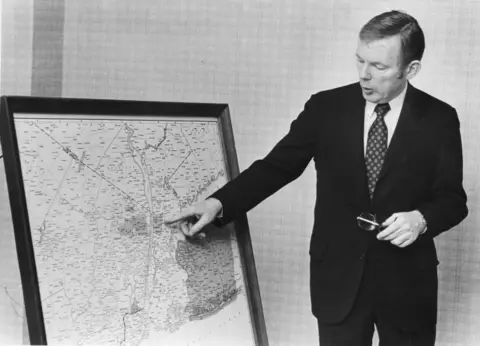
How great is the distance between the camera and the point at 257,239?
2395 mm

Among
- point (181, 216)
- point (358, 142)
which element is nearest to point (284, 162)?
point (358, 142)

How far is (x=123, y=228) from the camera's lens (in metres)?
1.45

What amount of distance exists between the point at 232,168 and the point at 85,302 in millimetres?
431

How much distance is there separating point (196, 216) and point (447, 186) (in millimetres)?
512

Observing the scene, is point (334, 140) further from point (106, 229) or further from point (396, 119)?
point (106, 229)

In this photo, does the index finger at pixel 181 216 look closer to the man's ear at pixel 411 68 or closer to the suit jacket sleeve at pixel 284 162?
the suit jacket sleeve at pixel 284 162

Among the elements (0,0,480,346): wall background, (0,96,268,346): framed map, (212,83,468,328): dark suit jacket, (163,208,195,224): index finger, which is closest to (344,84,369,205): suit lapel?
(212,83,468,328): dark suit jacket

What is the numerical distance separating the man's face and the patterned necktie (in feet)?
0.11

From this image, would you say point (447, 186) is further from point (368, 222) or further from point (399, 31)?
point (399, 31)

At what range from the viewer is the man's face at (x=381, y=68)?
1.56 m

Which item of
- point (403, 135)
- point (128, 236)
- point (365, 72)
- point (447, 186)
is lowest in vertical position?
point (128, 236)

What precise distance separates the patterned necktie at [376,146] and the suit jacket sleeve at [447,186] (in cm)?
11

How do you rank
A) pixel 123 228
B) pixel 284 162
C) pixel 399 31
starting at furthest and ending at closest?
pixel 284 162
pixel 399 31
pixel 123 228

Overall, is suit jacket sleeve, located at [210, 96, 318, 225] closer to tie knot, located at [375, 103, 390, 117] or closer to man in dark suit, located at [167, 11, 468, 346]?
man in dark suit, located at [167, 11, 468, 346]
